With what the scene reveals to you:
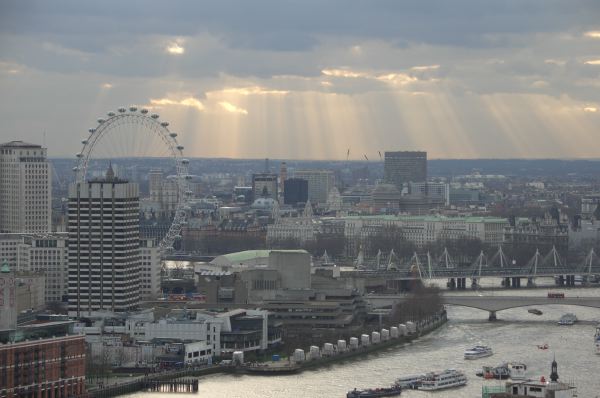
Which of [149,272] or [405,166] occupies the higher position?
[405,166]

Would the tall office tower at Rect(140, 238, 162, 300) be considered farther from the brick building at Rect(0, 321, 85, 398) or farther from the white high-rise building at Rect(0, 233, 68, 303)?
the brick building at Rect(0, 321, 85, 398)

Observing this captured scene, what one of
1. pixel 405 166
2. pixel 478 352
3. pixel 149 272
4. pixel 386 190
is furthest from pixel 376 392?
pixel 405 166

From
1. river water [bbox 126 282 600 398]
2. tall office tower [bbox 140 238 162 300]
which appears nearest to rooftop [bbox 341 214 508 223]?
river water [bbox 126 282 600 398]

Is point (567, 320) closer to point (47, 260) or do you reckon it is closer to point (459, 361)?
point (459, 361)

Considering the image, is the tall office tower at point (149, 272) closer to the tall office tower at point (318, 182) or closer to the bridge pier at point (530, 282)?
the bridge pier at point (530, 282)

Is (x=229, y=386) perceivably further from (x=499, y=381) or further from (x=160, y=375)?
(x=499, y=381)

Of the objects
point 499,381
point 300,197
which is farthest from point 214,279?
point 300,197
